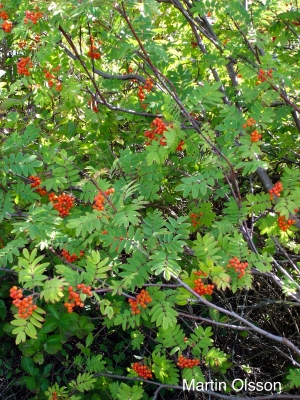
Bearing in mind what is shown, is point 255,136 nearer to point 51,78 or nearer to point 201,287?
point 201,287

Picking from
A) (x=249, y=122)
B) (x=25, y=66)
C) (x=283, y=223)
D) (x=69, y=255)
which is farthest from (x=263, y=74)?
(x=25, y=66)

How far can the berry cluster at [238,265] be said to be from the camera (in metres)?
2.33

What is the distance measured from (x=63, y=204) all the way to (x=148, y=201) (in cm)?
51

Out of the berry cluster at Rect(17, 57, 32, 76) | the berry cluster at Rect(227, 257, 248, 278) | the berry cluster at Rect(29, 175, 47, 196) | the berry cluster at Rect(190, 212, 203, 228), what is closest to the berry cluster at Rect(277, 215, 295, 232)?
the berry cluster at Rect(227, 257, 248, 278)

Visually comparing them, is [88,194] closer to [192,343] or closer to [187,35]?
[192,343]

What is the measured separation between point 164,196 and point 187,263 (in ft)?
1.79

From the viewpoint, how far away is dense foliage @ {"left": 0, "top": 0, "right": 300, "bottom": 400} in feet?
7.80

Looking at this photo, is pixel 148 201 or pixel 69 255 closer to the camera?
pixel 69 255

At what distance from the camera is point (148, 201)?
2859mm

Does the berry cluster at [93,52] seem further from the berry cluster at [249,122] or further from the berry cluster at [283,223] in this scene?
the berry cluster at [283,223]

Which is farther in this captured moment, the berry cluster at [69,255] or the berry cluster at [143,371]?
the berry cluster at [143,371]

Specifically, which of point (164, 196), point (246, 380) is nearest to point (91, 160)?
point (164, 196)

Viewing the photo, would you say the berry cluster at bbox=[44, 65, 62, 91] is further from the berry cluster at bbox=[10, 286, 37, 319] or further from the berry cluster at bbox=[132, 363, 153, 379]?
the berry cluster at bbox=[132, 363, 153, 379]

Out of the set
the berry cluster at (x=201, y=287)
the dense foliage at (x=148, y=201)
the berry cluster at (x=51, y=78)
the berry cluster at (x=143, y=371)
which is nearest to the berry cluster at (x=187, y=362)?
the dense foliage at (x=148, y=201)
